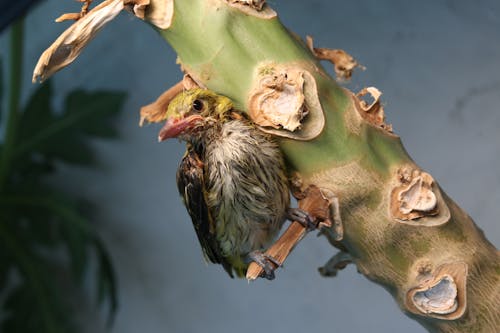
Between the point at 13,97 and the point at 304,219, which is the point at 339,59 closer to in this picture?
the point at 304,219

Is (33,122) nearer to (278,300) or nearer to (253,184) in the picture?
(278,300)

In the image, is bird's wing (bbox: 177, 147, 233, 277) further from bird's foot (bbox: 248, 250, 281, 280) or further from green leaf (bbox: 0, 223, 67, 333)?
green leaf (bbox: 0, 223, 67, 333)

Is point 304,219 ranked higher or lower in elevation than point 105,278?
higher

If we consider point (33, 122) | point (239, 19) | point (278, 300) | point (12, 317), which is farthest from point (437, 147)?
point (12, 317)

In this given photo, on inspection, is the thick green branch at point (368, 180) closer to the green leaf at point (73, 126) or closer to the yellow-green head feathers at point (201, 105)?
the yellow-green head feathers at point (201, 105)

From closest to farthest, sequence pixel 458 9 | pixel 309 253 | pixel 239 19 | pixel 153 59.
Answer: pixel 239 19 → pixel 458 9 → pixel 309 253 → pixel 153 59

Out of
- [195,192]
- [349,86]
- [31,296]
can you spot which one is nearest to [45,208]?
[31,296]

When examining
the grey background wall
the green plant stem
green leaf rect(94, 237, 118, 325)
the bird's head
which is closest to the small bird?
the bird's head
